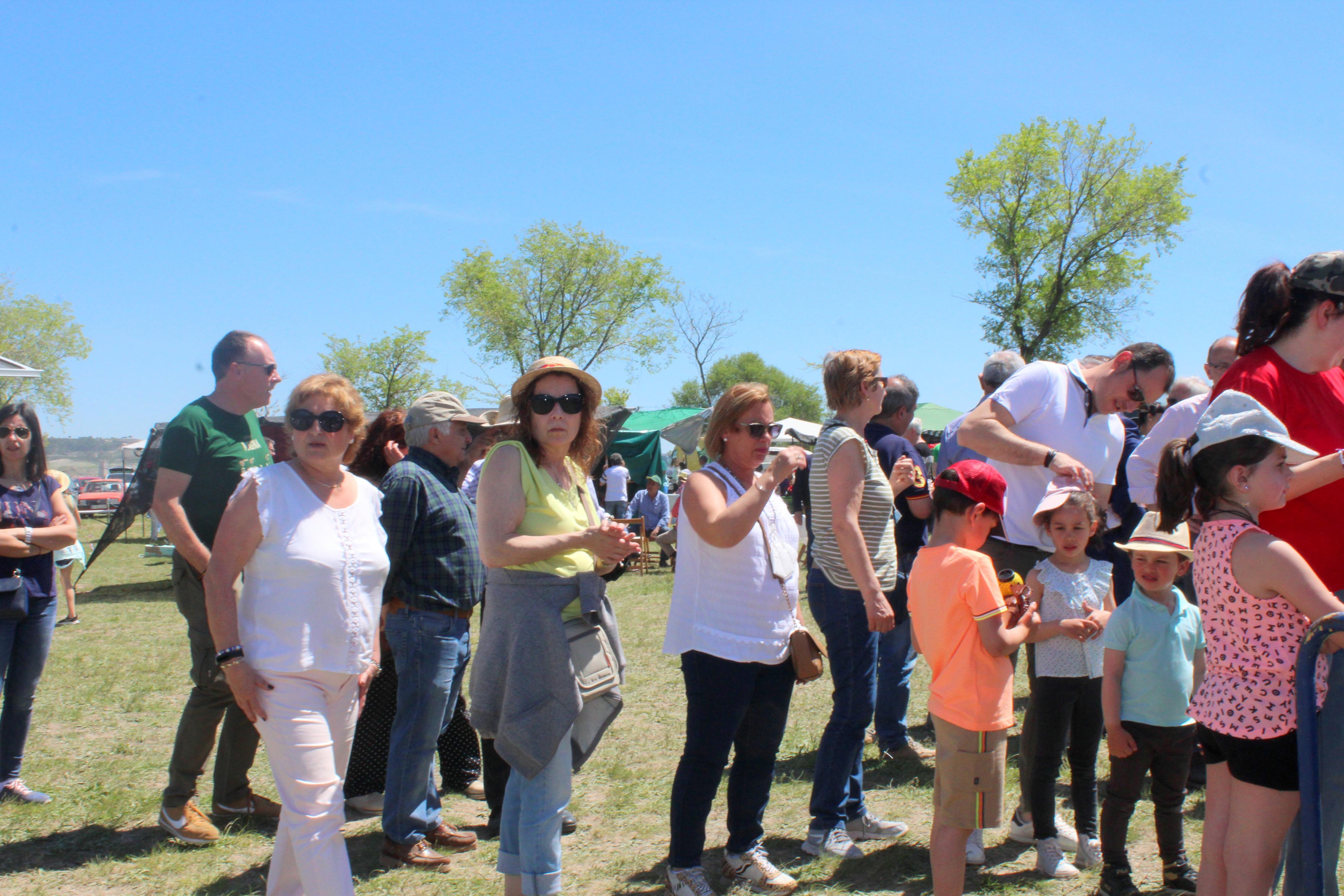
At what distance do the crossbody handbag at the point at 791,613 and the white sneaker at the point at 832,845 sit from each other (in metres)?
0.87

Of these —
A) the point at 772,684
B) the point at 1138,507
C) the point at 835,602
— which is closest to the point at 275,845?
the point at 772,684

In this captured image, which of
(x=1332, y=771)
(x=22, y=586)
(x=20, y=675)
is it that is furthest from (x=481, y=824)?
(x=1332, y=771)

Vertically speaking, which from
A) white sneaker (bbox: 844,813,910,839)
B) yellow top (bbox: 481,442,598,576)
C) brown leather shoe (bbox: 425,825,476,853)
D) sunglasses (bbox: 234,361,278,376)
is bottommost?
brown leather shoe (bbox: 425,825,476,853)

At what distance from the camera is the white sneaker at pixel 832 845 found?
3.79 meters

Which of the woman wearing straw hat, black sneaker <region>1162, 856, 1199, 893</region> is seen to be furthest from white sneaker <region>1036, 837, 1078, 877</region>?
the woman wearing straw hat

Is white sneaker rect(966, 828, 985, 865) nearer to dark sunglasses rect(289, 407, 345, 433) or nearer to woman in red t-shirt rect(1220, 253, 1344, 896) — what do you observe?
woman in red t-shirt rect(1220, 253, 1344, 896)

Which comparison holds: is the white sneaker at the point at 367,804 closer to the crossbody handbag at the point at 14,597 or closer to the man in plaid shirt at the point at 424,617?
the man in plaid shirt at the point at 424,617

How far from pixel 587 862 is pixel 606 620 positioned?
4.54 feet

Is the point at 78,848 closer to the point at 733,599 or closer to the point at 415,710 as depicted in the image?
the point at 415,710

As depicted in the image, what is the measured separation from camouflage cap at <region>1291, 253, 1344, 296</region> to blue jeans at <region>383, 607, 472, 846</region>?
3216 mm

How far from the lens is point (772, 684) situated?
3385 mm

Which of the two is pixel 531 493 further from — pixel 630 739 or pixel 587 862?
pixel 630 739

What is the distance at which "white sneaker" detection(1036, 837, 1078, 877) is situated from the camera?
3523 millimetres

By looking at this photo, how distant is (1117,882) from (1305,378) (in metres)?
1.87
